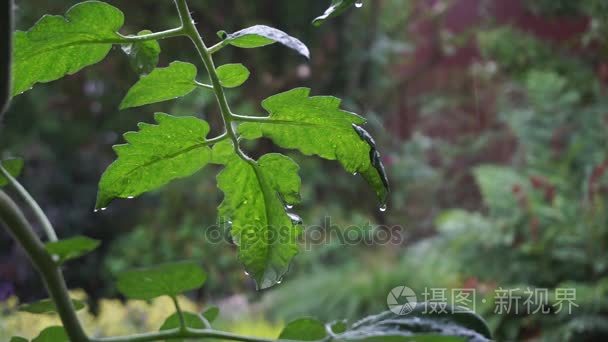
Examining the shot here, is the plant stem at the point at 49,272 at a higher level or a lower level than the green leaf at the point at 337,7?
lower

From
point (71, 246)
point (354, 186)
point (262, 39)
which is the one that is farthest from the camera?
point (354, 186)

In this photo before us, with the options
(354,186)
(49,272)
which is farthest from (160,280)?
(354,186)

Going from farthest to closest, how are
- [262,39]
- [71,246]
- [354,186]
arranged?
[354,186], [262,39], [71,246]

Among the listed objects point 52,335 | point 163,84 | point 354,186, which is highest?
point 354,186

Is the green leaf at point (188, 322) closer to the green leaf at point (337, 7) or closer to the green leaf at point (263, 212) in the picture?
the green leaf at point (263, 212)

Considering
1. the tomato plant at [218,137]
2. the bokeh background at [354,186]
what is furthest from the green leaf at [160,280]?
the bokeh background at [354,186]

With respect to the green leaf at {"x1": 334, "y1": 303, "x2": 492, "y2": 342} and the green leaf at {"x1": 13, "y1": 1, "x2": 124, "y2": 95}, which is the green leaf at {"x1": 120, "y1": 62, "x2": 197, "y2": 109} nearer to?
the green leaf at {"x1": 13, "y1": 1, "x2": 124, "y2": 95}

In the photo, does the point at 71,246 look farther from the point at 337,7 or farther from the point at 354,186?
the point at 354,186
